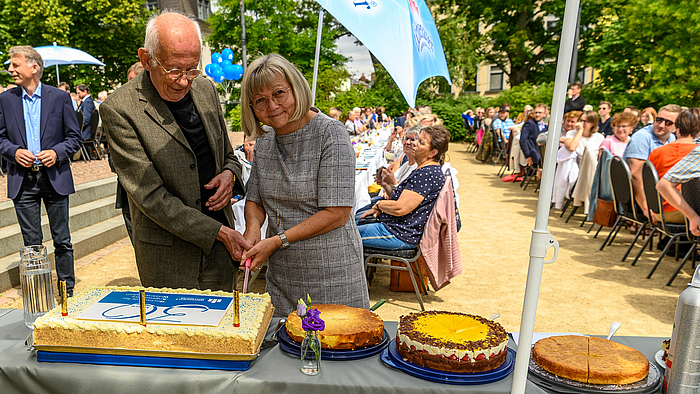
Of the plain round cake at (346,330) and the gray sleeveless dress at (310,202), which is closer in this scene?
the plain round cake at (346,330)

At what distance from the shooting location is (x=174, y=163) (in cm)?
197

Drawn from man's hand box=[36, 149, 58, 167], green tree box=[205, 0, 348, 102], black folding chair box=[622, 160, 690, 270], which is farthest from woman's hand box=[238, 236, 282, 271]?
green tree box=[205, 0, 348, 102]

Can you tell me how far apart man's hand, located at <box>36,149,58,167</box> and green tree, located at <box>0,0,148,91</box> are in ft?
80.1

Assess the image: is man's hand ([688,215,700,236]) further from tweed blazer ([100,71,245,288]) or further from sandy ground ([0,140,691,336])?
tweed blazer ([100,71,245,288])

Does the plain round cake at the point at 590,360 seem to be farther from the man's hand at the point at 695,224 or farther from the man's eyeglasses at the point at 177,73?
the man's hand at the point at 695,224

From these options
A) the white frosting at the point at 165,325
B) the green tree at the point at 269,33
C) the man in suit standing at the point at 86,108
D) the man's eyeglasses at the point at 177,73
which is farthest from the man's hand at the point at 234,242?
the green tree at the point at 269,33

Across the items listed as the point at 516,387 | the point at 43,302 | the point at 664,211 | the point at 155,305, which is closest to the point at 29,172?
the point at 43,302

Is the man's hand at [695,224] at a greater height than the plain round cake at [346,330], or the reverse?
the plain round cake at [346,330]

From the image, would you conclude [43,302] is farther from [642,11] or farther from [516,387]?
[642,11]

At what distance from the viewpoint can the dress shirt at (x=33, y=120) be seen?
3838 mm

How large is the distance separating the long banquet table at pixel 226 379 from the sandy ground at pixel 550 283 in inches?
107

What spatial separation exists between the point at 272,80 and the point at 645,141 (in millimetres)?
5602

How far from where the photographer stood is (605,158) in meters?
6.34

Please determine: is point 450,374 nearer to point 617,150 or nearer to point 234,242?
point 234,242
